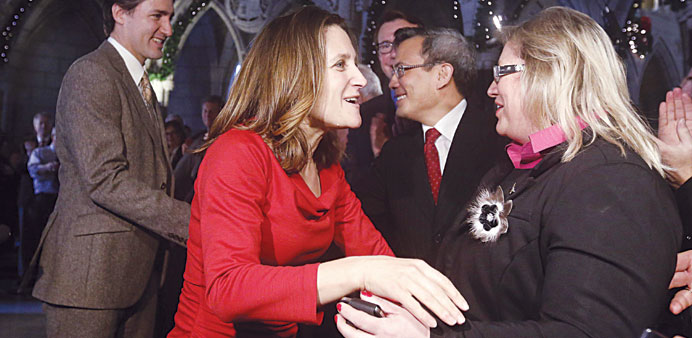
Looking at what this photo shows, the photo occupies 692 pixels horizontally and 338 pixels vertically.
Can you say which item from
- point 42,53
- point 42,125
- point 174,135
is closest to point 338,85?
point 174,135

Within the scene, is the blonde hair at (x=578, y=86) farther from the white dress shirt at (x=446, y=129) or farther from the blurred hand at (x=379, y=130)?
the blurred hand at (x=379, y=130)

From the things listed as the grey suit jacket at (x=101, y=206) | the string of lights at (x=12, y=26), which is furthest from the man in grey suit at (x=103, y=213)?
the string of lights at (x=12, y=26)

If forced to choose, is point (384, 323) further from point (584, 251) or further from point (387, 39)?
point (387, 39)

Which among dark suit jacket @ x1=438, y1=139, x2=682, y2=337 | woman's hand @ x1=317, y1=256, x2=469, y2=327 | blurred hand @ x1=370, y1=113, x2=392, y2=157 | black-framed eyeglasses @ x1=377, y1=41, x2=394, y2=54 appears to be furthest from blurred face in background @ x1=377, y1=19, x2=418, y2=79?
woman's hand @ x1=317, y1=256, x2=469, y2=327

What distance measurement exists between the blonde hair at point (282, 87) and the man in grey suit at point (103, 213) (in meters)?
0.60

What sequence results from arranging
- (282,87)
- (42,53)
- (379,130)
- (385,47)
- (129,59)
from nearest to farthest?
(282,87) → (129,59) → (379,130) → (385,47) → (42,53)

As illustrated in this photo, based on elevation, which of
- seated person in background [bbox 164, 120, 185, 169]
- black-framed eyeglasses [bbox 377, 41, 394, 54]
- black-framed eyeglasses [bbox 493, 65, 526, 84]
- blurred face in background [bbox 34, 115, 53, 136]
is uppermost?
black-framed eyeglasses [bbox 377, 41, 394, 54]

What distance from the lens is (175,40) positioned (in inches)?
354

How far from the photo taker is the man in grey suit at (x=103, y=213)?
200cm

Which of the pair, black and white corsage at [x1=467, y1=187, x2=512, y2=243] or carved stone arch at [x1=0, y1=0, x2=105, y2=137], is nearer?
black and white corsage at [x1=467, y1=187, x2=512, y2=243]

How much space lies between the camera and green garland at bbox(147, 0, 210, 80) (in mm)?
8956

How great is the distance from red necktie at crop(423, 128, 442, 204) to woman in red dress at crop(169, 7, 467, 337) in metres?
0.82

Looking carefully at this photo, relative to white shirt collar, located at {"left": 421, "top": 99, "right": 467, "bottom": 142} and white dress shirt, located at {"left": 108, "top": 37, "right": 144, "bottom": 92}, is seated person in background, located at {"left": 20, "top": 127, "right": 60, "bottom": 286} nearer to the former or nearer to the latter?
white dress shirt, located at {"left": 108, "top": 37, "right": 144, "bottom": 92}

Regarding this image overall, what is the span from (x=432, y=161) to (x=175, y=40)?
7366 millimetres
